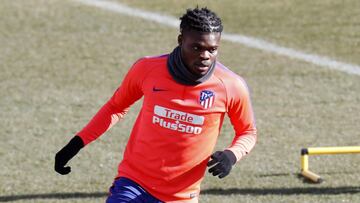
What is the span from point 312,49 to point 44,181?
6.87 metres

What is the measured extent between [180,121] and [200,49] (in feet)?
1.70

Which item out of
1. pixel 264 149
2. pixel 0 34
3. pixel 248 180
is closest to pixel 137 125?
pixel 248 180

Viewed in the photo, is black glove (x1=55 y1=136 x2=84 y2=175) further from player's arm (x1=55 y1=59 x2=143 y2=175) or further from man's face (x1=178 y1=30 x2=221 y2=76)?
man's face (x1=178 y1=30 x2=221 y2=76)

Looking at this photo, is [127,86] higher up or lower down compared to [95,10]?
higher up

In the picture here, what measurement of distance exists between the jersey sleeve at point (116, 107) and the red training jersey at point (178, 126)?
0.01 metres

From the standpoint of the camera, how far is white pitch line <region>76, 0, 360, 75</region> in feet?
48.8

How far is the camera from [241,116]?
21.5 feet

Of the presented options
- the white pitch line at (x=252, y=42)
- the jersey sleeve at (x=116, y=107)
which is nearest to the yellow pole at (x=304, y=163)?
the jersey sleeve at (x=116, y=107)

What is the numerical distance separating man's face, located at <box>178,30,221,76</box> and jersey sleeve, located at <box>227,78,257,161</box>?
0.29 metres

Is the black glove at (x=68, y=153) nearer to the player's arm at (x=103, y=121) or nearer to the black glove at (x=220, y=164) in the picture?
the player's arm at (x=103, y=121)

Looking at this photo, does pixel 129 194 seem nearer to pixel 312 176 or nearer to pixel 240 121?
pixel 240 121

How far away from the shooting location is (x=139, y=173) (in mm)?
6543

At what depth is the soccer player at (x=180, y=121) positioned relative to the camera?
643cm

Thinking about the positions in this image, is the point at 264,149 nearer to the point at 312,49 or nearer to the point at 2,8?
the point at 312,49
